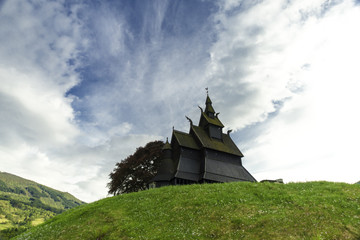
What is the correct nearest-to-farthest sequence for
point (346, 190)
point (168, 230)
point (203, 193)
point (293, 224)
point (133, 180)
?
point (293, 224) < point (168, 230) < point (346, 190) < point (203, 193) < point (133, 180)

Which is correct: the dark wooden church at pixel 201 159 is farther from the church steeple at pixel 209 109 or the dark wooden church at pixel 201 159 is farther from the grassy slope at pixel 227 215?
the grassy slope at pixel 227 215

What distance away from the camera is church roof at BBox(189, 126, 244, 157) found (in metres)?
44.8

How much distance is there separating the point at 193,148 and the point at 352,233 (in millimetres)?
30115

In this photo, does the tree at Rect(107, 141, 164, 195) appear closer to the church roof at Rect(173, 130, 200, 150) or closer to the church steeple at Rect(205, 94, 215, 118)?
the church roof at Rect(173, 130, 200, 150)

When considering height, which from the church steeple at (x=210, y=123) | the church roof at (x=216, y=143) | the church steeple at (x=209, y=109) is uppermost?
the church steeple at (x=209, y=109)

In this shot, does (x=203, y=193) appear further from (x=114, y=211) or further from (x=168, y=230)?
(x=114, y=211)

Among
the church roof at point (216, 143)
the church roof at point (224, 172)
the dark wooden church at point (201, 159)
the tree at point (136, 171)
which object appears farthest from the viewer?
the tree at point (136, 171)

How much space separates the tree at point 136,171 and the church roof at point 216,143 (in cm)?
1082

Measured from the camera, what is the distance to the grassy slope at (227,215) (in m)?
16.2

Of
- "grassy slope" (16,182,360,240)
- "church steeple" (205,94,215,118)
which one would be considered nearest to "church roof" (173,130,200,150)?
"church steeple" (205,94,215,118)

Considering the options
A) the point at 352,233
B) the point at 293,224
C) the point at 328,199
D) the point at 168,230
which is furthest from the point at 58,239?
the point at 328,199

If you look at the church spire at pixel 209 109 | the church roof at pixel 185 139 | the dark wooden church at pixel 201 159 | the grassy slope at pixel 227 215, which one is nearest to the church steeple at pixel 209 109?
the church spire at pixel 209 109

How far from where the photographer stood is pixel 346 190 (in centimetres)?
2348

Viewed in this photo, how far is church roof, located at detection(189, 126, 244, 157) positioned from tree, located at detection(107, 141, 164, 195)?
426 inches
